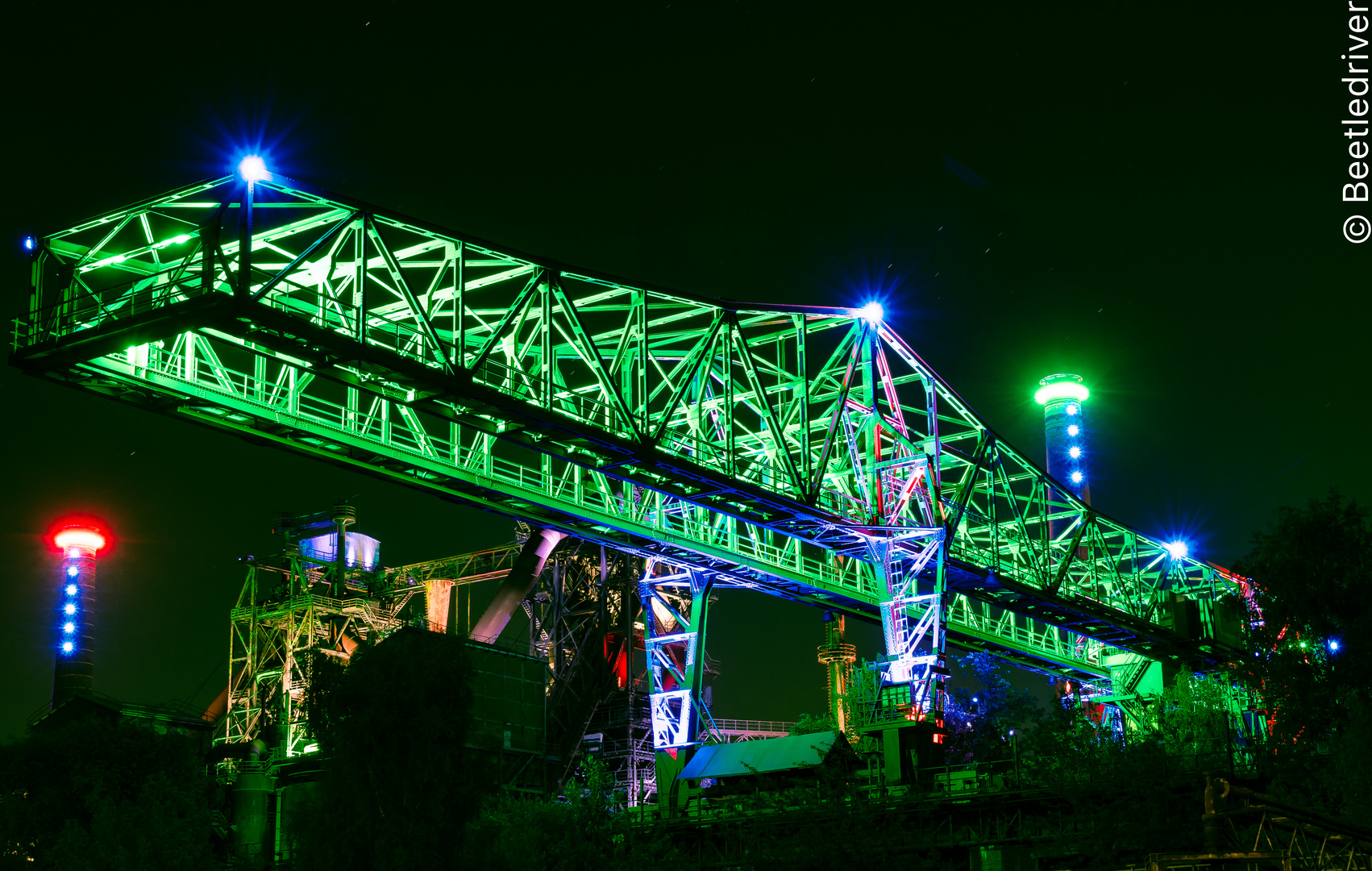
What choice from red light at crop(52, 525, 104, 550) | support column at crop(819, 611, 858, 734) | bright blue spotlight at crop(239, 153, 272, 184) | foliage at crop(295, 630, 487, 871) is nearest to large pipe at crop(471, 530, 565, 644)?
support column at crop(819, 611, 858, 734)

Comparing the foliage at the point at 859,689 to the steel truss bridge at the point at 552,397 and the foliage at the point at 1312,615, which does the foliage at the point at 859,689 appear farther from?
the foliage at the point at 1312,615

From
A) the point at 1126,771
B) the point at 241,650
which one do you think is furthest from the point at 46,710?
the point at 1126,771

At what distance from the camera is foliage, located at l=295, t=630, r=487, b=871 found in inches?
1266

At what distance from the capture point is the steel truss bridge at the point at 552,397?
106 feet

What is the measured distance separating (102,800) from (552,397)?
24584 mm

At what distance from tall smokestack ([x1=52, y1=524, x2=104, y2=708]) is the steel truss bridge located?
3724cm

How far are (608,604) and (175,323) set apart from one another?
5472 cm

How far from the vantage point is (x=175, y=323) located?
1187 inches

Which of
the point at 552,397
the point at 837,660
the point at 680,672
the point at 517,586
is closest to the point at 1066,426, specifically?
the point at 837,660

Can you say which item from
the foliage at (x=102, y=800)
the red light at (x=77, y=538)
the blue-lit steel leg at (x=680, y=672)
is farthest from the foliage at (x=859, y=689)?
the red light at (x=77, y=538)

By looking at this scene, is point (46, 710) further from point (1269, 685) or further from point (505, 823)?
point (1269, 685)

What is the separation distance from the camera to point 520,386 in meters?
42.2

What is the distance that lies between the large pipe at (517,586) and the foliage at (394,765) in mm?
40848

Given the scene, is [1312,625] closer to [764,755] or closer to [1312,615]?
[1312,615]
